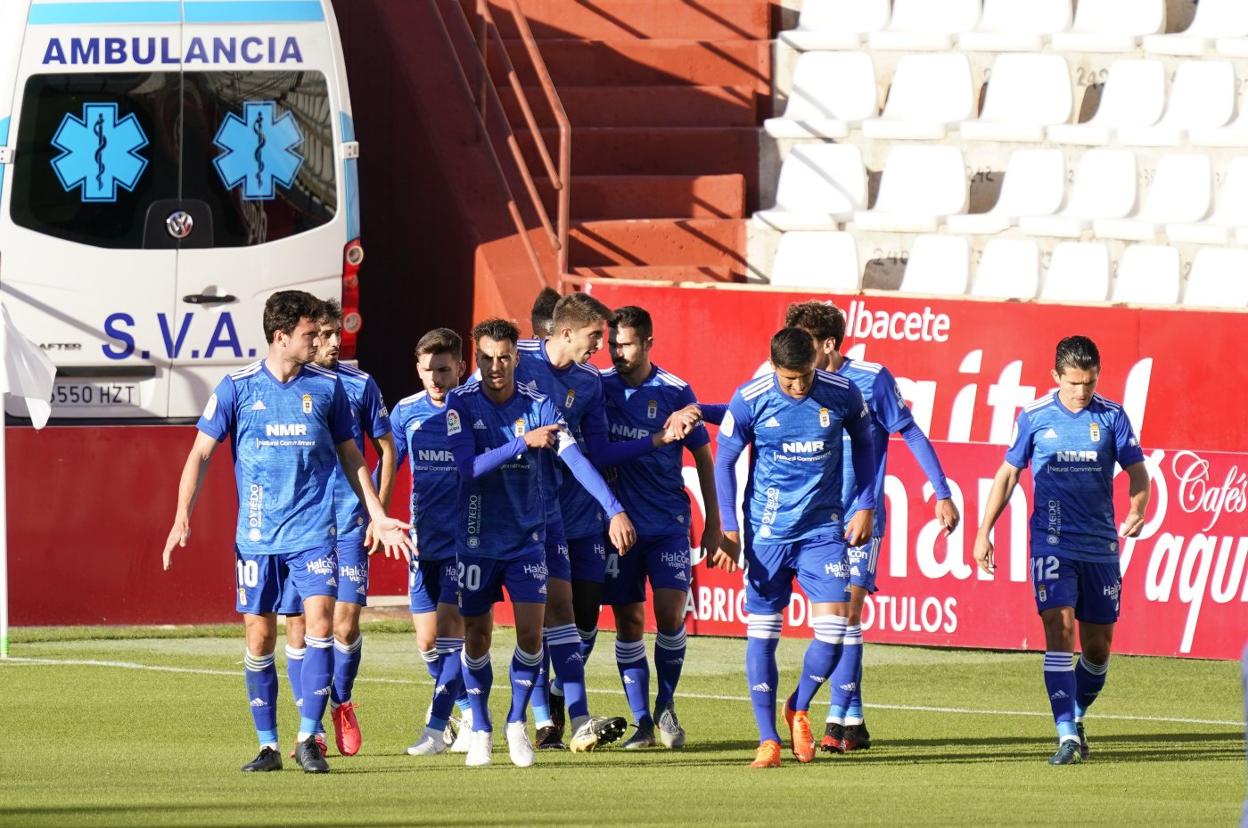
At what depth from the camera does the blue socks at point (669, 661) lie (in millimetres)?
11234

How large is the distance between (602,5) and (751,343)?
634 cm

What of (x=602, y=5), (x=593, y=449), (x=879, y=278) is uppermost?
(x=602, y=5)

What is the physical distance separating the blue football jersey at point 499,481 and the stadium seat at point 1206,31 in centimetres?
1117

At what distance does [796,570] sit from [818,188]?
9.85 m

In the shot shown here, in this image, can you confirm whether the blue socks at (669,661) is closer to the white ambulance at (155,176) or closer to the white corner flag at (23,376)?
the white corner flag at (23,376)

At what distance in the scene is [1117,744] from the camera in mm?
11500

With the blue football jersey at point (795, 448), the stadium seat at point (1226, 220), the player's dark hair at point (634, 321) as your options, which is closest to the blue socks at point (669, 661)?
the blue football jersey at point (795, 448)

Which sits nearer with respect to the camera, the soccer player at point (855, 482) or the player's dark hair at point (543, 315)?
the soccer player at point (855, 482)

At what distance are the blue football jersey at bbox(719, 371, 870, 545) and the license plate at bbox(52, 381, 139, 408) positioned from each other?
726 cm

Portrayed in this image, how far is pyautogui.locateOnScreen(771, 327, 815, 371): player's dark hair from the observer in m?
10.2

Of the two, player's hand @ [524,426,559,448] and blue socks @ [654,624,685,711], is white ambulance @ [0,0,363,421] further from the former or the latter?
player's hand @ [524,426,559,448]

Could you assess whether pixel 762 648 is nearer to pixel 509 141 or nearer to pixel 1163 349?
pixel 1163 349

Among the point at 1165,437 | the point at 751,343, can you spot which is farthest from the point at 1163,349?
the point at 751,343

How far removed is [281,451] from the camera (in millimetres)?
9750
